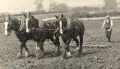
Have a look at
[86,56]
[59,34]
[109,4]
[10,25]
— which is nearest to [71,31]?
[59,34]

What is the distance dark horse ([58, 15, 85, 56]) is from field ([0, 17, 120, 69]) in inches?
1.3

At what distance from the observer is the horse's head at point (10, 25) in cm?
248

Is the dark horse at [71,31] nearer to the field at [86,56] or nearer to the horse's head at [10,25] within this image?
the field at [86,56]

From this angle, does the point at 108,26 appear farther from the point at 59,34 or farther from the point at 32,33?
the point at 32,33

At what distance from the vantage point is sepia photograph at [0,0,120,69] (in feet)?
7.68

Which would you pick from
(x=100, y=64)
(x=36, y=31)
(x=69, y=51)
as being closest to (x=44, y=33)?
(x=36, y=31)

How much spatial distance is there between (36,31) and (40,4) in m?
0.18

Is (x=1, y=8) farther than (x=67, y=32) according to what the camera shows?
Yes

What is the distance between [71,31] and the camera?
242 centimetres

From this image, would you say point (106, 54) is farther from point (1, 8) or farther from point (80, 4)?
point (1, 8)

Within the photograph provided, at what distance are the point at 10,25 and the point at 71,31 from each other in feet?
1.34

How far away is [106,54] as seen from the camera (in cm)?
233

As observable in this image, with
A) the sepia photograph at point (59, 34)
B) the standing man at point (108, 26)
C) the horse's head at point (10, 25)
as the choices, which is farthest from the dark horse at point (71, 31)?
the horse's head at point (10, 25)

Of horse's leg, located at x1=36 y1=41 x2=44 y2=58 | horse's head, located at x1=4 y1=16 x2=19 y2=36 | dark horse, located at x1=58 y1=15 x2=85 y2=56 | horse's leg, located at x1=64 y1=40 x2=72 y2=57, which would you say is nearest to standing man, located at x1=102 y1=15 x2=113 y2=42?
dark horse, located at x1=58 y1=15 x2=85 y2=56
